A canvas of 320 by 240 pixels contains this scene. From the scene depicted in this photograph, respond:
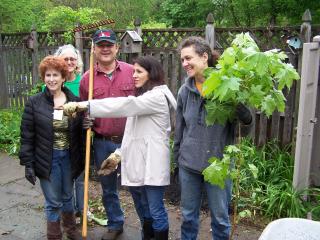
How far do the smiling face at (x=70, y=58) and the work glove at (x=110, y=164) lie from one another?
46.8 inches

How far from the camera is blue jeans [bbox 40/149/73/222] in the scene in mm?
3488

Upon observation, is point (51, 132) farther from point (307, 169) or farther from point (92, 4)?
point (92, 4)

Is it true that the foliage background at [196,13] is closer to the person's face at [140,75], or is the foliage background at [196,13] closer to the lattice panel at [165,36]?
the lattice panel at [165,36]

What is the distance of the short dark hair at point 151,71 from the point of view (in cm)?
329

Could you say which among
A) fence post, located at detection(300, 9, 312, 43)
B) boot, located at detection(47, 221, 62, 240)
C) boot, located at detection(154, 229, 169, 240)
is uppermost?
fence post, located at detection(300, 9, 312, 43)

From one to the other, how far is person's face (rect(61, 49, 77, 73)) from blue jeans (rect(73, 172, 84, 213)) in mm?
1146

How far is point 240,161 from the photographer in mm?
2650

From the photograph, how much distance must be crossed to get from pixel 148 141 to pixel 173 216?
151 cm

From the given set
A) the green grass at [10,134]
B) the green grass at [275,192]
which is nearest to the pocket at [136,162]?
the green grass at [275,192]

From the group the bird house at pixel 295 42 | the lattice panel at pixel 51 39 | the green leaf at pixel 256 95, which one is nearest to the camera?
the green leaf at pixel 256 95

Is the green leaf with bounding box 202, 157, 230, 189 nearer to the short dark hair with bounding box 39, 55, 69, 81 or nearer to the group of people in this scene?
the group of people

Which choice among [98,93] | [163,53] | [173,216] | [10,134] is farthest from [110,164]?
[10,134]

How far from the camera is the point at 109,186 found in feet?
12.3

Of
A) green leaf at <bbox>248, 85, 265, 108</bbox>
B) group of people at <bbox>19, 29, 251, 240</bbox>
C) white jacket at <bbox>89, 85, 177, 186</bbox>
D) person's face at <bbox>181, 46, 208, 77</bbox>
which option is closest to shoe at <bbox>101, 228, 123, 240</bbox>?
group of people at <bbox>19, 29, 251, 240</bbox>
